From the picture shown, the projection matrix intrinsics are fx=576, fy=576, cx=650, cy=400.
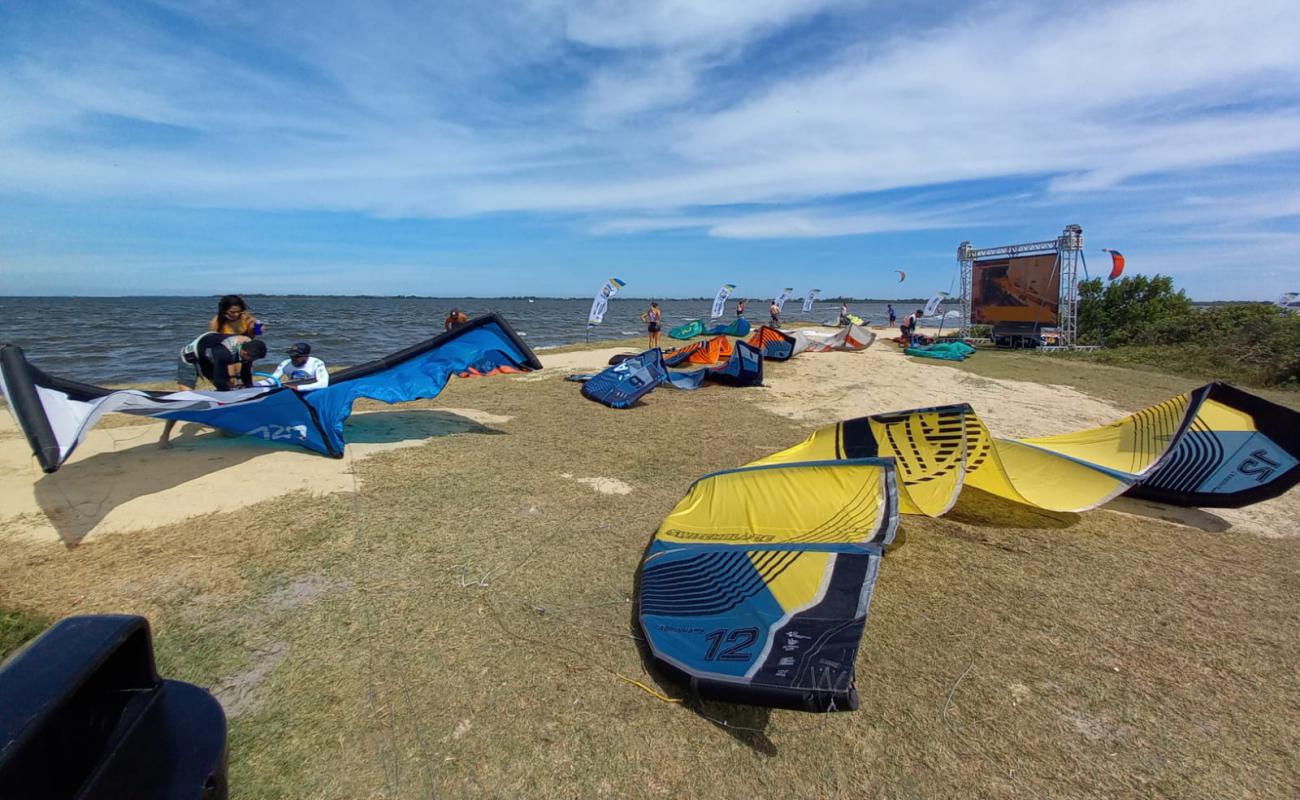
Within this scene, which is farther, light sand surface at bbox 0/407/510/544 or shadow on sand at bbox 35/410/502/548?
shadow on sand at bbox 35/410/502/548

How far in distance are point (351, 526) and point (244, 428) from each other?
2.61 m

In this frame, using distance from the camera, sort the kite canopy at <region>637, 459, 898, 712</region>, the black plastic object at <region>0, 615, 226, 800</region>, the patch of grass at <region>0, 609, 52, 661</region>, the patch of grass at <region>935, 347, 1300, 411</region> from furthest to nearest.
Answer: the patch of grass at <region>935, 347, 1300, 411</region> → the patch of grass at <region>0, 609, 52, 661</region> → the kite canopy at <region>637, 459, 898, 712</region> → the black plastic object at <region>0, 615, 226, 800</region>

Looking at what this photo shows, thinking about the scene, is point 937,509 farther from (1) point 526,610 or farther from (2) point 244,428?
(2) point 244,428

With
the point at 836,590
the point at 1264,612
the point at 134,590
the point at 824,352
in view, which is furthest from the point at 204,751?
the point at 824,352

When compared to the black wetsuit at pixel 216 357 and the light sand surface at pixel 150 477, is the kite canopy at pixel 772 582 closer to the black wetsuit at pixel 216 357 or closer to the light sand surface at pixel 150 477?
the light sand surface at pixel 150 477

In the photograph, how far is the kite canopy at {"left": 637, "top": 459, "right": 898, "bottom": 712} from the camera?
2611 millimetres

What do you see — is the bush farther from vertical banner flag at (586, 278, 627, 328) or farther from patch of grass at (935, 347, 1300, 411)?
vertical banner flag at (586, 278, 627, 328)

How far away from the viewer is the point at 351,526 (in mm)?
4582

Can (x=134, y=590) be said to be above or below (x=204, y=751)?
below

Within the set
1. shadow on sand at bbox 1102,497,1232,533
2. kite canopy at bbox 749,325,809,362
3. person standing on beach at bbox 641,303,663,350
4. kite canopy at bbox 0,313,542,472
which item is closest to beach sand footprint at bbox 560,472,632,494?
kite canopy at bbox 0,313,542,472

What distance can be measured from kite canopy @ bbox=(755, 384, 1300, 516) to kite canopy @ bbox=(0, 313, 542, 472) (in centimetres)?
415

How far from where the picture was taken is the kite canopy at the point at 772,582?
2.61 m

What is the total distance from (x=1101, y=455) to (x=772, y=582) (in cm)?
453

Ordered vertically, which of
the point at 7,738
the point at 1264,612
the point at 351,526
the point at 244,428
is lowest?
the point at 1264,612
